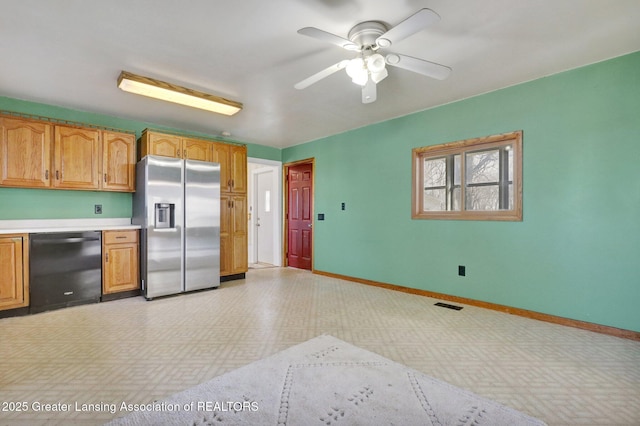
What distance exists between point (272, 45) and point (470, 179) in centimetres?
274

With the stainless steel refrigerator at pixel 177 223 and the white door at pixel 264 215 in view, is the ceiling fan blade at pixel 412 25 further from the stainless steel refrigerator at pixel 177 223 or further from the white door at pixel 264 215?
the white door at pixel 264 215

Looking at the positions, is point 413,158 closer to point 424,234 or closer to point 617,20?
point 424,234

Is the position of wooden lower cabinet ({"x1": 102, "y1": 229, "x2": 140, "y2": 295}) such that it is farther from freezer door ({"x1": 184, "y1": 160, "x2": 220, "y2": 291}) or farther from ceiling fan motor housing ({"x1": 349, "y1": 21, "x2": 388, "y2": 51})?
ceiling fan motor housing ({"x1": 349, "y1": 21, "x2": 388, "y2": 51})

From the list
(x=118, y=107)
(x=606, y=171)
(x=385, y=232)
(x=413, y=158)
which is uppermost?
(x=118, y=107)

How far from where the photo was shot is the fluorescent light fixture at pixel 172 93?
294 cm

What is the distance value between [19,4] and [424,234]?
4260 mm

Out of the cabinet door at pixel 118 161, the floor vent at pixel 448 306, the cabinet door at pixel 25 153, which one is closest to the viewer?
the cabinet door at pixel 25 153

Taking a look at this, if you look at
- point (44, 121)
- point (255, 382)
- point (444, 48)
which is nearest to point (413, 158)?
point (444, 48)

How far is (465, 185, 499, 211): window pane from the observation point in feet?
11.5

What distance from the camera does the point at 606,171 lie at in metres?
2.75

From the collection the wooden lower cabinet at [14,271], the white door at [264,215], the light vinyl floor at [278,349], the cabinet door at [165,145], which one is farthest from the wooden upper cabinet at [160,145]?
the white door at [264,215]

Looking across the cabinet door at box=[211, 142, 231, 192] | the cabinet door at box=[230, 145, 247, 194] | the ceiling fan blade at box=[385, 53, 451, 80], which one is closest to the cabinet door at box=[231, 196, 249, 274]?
the cabinet door at box=[230, 145, 247, 194]

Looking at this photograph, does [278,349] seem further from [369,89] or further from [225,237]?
[225,237]

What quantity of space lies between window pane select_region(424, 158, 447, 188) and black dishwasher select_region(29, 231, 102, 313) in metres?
4.27
